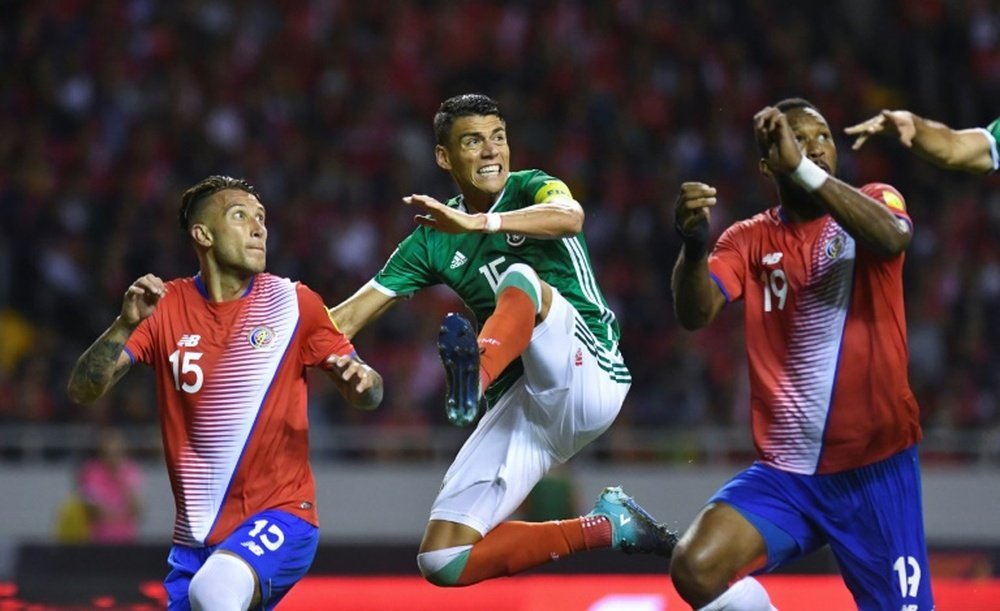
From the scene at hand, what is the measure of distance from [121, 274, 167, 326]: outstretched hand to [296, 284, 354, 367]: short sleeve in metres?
0.68

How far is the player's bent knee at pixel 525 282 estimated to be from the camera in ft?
20.2

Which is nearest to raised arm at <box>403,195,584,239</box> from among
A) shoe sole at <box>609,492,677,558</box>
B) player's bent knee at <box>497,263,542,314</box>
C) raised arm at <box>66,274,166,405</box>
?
player's bent knee at <box>497,263,542,314</box>

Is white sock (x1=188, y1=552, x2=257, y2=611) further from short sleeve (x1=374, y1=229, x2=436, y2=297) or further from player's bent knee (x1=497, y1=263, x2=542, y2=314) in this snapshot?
short sleeve (x1=374, y1=229, x2=436, y2=297)

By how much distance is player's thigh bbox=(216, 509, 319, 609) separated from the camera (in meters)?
5.75

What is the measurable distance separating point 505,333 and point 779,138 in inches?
48.4

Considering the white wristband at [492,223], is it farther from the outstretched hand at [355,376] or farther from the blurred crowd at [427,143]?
the blurred crowd at [427,143]

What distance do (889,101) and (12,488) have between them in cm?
878

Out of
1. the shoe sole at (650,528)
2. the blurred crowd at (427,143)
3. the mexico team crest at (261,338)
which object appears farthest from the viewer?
the blurred crowd at (427,143)

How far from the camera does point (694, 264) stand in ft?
19.5

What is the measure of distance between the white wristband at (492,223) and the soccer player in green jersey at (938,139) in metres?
1.33

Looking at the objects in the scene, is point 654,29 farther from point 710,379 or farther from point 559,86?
point 710,379

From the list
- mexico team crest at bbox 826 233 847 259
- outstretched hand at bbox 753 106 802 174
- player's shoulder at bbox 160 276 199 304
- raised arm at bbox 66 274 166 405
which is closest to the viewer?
outstretched hand at bbox 753 106 802 174

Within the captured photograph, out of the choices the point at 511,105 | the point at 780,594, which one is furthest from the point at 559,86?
the point at 780,594

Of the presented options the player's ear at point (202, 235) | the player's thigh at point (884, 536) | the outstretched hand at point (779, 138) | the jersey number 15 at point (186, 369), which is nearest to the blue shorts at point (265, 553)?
the jersey number 15 at point (186, 369)
